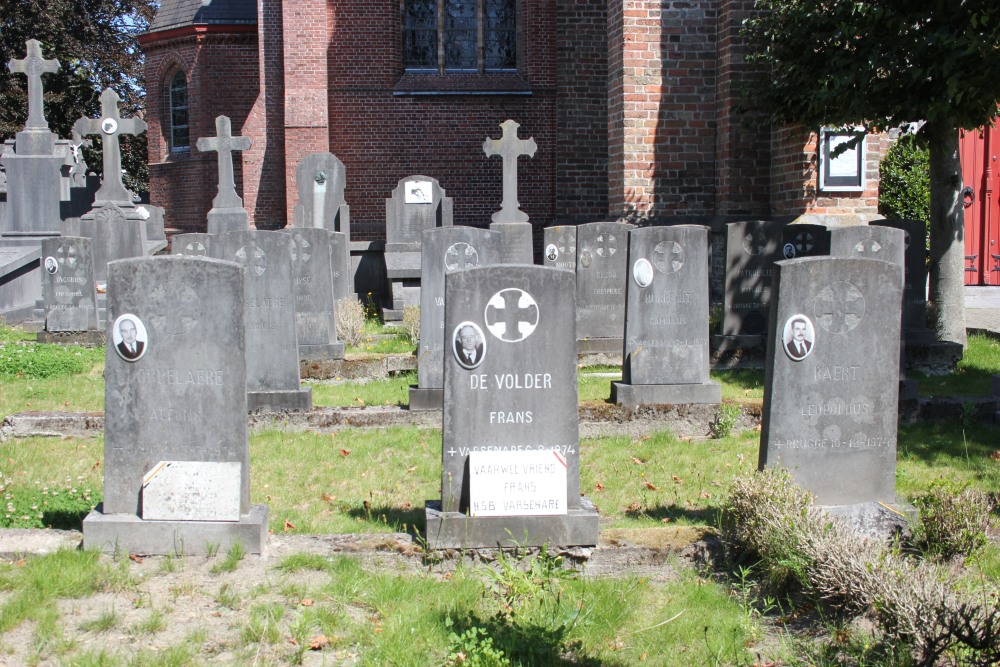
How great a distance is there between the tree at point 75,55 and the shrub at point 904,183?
22.9 m

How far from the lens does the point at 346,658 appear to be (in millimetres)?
3686

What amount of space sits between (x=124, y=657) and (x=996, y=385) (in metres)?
7.00

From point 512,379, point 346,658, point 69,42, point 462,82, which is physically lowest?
point 346,658

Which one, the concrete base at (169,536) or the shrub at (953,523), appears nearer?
the shrub at (953,523)

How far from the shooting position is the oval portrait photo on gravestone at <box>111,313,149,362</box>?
15.3ft

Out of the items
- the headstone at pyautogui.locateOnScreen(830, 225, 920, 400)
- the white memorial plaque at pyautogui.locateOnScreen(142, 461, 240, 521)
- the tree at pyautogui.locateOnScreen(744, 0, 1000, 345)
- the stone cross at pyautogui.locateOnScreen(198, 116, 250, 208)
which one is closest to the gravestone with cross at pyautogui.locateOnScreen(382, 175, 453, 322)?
the stone cross at pyautogui.locateOnScreen(198, 116, 250, 208)

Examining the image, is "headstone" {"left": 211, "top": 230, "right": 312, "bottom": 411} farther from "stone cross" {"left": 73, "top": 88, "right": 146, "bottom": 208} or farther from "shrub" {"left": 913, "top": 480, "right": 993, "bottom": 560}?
"stone cross" {"left": 73, "top": 88, "right": 146, "bottom": 208}

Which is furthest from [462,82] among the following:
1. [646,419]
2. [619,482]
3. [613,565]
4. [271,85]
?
[613,565]

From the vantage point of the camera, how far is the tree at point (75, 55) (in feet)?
95.9

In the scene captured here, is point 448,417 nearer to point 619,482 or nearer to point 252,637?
point 252,637

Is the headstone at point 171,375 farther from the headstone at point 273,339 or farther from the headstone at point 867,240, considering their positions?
the headstone at point 867,240

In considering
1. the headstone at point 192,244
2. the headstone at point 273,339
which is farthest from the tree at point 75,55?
the headstone at point 273,339

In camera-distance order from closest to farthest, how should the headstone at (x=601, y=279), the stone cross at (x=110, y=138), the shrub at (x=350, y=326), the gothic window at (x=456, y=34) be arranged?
the headstone at (x=601, y=279) < the shrub at (x=350, y=326) < the stone cross at (x=110, y=138) < the gothic window at (x=456, y=34)

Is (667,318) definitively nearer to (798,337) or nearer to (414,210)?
(798,337)
